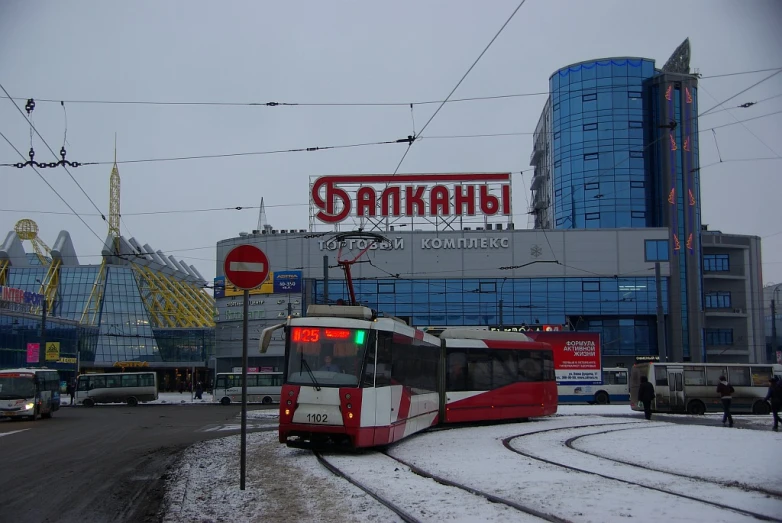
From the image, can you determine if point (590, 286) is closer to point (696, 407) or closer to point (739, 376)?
point (739, 376)

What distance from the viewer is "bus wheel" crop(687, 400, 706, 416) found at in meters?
31.3

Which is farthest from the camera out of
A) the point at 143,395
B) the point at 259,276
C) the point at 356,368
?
the point at 143,395

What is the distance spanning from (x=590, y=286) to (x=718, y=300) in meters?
17.4

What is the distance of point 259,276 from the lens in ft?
34.4

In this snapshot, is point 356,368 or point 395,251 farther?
point 395,251

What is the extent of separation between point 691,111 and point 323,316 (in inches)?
2482

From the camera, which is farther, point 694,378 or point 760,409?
point 694,378

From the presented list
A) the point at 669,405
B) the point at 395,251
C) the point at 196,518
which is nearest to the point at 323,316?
the point at 196,518

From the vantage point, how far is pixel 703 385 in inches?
1234

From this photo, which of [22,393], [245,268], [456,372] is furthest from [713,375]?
[22,393]

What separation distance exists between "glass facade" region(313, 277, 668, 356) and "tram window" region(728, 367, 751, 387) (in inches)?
1294

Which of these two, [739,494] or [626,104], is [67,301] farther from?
[739,494]

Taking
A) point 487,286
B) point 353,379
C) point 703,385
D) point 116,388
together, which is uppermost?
point 487,286

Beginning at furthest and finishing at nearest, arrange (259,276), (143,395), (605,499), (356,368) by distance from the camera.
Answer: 1. (143,395)
2. (356,368)
3. (259,276)
4. (605,499)
